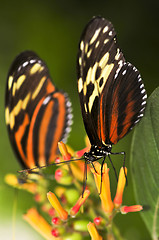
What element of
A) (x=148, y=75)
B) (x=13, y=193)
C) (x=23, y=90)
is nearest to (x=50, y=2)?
(x=148, y=75)

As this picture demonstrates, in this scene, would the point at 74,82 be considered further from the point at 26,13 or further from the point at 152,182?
the point at 152,182

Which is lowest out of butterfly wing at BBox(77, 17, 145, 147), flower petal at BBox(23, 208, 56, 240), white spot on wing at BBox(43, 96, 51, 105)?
flower petal at BBox(23, 208, 56, 240)

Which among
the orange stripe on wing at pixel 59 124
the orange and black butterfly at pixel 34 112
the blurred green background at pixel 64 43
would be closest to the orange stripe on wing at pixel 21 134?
the orange and black butterfly at pixel 34 112

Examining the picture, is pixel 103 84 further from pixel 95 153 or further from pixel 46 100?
pixel 46 100

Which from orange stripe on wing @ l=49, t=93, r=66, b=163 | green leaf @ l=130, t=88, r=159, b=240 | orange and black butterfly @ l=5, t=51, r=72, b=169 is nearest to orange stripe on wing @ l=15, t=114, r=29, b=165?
orange and black butterfly @ l=5, t=51, r=72, b=169

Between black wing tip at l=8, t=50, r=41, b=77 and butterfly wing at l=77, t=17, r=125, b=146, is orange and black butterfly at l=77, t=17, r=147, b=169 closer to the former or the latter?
butterfly wing at l=77, t=17, r=125, b=146

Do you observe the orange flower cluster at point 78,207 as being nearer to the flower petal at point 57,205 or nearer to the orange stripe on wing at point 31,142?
the flower petal at point 57,205
